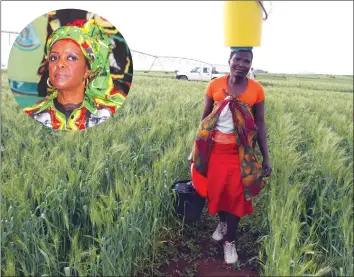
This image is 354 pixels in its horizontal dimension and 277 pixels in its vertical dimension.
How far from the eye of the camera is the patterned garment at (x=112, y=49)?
173 cm

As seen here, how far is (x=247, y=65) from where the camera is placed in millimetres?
1672

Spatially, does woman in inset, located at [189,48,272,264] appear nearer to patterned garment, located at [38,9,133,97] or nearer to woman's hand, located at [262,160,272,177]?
woman's hand, located at [262,160,272,177]

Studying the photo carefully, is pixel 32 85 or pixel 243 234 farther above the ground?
pixel 32 85

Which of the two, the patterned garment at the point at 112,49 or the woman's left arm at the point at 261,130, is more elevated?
the patterned garment at the point at 112,49

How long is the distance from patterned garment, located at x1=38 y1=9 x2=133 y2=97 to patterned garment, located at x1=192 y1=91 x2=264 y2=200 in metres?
0.50

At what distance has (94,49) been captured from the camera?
Result: 6.06 ft

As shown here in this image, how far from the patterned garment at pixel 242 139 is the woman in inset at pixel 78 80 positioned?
0.52 meters

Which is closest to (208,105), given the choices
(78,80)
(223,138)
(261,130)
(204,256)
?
(223,138)

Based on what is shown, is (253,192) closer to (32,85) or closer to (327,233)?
(327,233)

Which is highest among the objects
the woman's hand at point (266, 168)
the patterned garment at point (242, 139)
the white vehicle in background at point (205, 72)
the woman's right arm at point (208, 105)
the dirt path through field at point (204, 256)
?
the white vehicle in background at point (205, 72)

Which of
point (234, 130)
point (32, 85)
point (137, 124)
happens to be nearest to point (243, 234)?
point (234, 130)

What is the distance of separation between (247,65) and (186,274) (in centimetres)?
114

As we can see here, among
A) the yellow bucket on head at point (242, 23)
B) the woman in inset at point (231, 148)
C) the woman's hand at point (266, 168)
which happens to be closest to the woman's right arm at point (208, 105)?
the woman in inset at point (231, 148)

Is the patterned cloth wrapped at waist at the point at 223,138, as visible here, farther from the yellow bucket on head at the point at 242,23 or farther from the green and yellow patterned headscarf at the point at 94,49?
the yellow bucket on head at the point at 242,23
